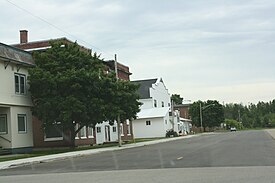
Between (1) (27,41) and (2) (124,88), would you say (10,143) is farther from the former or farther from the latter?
(1) (27,41)

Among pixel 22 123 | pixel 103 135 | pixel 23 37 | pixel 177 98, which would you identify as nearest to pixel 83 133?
pixel 103 135

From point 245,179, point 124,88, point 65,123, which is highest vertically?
point 124,88

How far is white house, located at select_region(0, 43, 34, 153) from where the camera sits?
3622 cm

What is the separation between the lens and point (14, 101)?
37250 mm

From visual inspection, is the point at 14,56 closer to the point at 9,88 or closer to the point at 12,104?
the point at 9,88

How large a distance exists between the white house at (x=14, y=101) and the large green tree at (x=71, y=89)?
1.02m

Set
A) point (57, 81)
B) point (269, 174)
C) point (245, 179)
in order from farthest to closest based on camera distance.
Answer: point (57, 81) → point (269, 174) → point (245, 179)

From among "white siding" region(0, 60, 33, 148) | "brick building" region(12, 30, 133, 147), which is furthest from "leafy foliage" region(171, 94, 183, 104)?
"white siding" region(0, 60, 33, 148)

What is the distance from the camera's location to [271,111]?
536 feet

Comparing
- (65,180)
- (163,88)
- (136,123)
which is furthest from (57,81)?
(163,88)

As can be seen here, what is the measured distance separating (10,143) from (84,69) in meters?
8.16

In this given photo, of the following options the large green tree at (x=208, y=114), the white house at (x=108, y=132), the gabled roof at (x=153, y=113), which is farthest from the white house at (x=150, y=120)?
the large green tree at (x=208, y=114)

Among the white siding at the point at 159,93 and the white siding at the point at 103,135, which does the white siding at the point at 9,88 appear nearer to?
the white siding at the point at 103,135

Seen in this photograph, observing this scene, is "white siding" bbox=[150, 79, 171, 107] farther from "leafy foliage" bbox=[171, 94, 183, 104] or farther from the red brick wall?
"leafy foliage" bbox=[171, 94, 183, 104]
